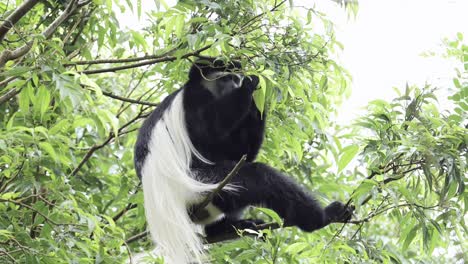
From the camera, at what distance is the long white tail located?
2605mm

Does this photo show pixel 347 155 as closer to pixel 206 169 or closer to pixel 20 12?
pixel 206 169

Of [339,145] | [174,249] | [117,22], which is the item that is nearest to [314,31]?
[339,145]

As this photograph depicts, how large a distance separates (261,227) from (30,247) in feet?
2.67

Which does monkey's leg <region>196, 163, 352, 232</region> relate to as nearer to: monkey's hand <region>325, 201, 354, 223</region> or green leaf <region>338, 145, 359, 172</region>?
monkey's hand <region>325, 201, 354, 223</region>

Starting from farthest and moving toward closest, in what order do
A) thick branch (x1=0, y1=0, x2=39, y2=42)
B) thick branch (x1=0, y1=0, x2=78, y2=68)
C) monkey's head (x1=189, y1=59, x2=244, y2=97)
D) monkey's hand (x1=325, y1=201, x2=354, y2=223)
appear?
monkey's head (x1=189, y1=59, x2=244, y2=97) < monkey's hand (x1=325, y1=201, x2=354, y2=223) < thick branch (x1=0, y1=0, x2=78, y2=68) < thick branch (x1=0, y1=0, x2=39, y2=42)

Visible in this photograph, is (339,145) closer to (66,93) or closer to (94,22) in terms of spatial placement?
(94,22)

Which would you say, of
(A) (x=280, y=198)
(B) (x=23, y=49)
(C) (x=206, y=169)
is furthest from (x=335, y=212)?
(B) (x=23, y=49)

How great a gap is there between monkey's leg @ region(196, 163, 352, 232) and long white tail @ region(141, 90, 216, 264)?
0.41 ft

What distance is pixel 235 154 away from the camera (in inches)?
122

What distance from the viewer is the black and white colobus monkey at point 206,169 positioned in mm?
2619

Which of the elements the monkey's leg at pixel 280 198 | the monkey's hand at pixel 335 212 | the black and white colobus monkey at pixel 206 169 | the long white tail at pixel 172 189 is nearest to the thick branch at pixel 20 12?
the black and white colobus monkey at pixel 206 169

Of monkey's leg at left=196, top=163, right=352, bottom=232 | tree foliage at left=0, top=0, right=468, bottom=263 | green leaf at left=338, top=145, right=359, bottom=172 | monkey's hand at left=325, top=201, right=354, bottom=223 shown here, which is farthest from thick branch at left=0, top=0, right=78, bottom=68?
monkey's hand at left=325, top=201, right=354, bottom=223

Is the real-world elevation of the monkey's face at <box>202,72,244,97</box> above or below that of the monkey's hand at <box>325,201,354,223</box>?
above

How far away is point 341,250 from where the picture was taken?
2.18 m
